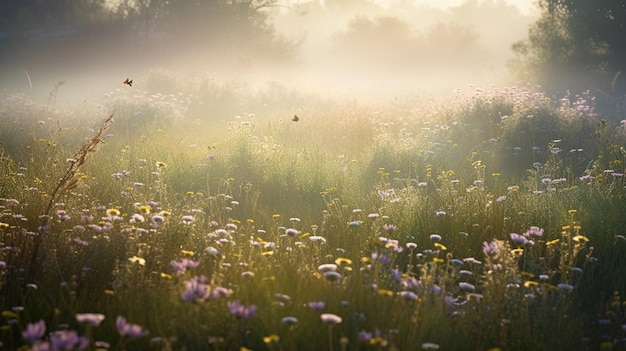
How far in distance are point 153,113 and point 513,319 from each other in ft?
33.1

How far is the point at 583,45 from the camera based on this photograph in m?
17.9

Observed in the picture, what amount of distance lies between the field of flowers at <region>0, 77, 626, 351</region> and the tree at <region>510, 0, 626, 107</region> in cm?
801

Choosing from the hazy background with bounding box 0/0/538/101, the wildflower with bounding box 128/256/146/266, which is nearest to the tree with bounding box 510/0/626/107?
the hazy background with bounding box 0/0/538/101

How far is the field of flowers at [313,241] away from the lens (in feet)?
10.1

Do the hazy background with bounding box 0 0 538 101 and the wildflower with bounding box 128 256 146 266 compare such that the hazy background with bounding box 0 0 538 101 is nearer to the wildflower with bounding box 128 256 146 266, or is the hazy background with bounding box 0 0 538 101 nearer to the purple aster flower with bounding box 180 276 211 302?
the wildflower with bounding box 128 256 146 266

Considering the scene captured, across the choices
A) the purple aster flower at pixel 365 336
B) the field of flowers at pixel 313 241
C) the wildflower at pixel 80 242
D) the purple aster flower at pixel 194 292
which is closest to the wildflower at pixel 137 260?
the field of flowers at pixel 313 241

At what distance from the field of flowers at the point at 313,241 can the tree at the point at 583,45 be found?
801 cm

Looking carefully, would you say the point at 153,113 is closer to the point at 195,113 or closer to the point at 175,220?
the point at 195,113

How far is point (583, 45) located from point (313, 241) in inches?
618

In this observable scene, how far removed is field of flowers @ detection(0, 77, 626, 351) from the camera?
10.1ft

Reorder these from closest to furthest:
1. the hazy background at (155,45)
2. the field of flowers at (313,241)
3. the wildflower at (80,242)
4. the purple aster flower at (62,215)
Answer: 1. the field of flowers at (313,241)
2. the wildflower at (80,242)
3. the purple aster flower at (62,215)
4. the hazy background at (155,45)

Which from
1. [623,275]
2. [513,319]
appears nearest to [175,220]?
[513,319]

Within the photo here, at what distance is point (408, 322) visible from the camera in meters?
3.14

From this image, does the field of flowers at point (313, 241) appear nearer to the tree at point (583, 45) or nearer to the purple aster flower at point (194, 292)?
the purple aster flower at point (194, 292)
